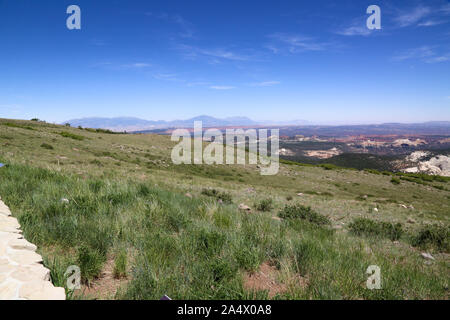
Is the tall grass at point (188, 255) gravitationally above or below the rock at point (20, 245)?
below

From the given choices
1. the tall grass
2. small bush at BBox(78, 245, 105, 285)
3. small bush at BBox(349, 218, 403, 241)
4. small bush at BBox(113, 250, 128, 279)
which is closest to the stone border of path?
the tall grass

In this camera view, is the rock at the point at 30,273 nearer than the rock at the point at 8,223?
Yes

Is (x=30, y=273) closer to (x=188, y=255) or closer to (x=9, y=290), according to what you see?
(x=9, y=290)

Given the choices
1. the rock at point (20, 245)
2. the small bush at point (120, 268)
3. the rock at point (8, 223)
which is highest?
the rock at point (8, 223)

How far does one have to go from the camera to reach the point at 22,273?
263 centimetres

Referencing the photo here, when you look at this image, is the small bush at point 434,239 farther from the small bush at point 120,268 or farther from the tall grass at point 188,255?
the small bush at point 120,268

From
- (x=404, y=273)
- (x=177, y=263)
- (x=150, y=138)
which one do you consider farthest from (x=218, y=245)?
(x=150, y=138)

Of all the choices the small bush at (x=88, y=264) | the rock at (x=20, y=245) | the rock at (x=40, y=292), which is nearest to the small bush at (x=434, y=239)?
the small bush at (x=88, y=264)

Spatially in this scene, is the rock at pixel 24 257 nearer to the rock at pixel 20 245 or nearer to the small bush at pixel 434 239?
the rock at pixel 20 245

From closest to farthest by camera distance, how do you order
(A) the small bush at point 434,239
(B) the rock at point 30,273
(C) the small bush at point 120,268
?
(B) the rock at point 30,273 → (C) the small bush at point 120,268 → (A) the small bush at point 434,239

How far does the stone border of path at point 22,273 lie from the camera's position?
92.1 inches

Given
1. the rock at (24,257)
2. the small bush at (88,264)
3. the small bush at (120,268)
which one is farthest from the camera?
the small bush at (120,268)
